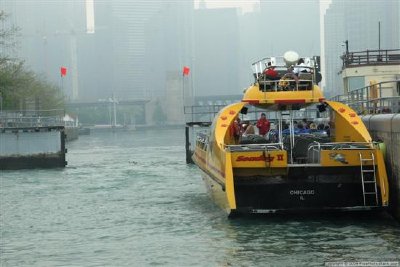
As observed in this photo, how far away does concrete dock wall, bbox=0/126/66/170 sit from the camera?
46.0m

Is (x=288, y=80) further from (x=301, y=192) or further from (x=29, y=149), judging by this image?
(x=29, y=149)

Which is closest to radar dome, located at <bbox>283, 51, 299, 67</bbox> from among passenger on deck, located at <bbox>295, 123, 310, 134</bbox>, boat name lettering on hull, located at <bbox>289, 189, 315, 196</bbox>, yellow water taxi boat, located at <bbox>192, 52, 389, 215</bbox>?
yellow water taxi boat, located at <bbox>192, 52, 389, 215</bbox>

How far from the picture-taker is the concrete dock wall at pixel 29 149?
45969mm

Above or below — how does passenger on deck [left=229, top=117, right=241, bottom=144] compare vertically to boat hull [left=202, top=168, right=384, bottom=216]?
above

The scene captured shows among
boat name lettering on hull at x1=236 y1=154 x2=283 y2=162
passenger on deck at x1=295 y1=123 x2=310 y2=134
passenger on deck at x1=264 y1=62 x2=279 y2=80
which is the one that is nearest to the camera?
boat name lettering on hull at x1=236 y1=154 x2=283 y2=162

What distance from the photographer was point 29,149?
46.3 m

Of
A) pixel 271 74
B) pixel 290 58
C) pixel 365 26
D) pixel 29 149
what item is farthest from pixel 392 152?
pixel 365 26

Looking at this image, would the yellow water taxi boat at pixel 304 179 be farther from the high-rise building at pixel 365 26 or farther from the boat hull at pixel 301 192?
the high-rise building at pixel 365 26

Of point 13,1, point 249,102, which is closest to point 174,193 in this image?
point 249,102

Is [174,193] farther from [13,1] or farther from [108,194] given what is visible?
[13,1]

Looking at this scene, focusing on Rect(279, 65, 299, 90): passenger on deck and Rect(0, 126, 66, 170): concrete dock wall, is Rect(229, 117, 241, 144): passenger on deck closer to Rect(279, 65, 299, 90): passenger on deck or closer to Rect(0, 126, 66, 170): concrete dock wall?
Rect(279, 65, 299, 90): passenger on deck

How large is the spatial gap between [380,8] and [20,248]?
95.6 m

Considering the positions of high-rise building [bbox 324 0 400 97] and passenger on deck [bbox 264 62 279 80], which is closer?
passenger on deck [bbox 264 62 279 80]

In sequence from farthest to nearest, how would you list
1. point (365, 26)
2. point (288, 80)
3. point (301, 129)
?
point (365, 26), point (301, 129), point (288, 80)
